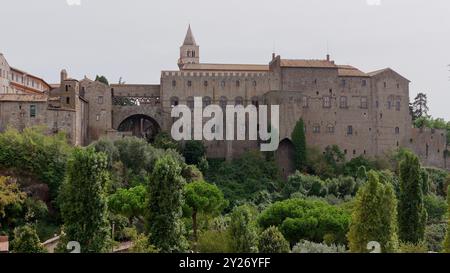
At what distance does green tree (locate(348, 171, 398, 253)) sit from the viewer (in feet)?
72.9

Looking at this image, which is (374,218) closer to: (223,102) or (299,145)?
(299,145)

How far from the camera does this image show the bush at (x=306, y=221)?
34.2 m

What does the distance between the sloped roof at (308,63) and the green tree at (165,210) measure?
32.4 metres

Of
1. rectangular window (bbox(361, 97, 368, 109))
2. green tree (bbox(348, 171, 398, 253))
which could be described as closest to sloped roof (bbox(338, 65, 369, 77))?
rectangular window (bbox(361, 97, 368, 109))

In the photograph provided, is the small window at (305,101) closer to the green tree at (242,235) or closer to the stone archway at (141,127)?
the stone archway at (141,127)

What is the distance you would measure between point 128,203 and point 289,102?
22244mm

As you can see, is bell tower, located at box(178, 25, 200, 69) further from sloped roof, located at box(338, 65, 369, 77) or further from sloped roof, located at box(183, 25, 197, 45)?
sloped roof, located at box(338, 65, 369, 77)

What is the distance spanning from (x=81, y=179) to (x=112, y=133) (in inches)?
1059

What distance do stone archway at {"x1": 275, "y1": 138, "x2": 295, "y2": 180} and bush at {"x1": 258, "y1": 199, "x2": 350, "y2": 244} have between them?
17.0m

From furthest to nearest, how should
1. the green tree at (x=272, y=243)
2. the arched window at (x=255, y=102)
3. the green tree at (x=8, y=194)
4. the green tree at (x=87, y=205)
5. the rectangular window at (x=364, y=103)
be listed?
the rectangular window at (x=364, y=103)
the arched window at (x=255, y=102)
the green tree at (x=8, y=194)
the green tree at (x=272, y=243)
the green tree at (x=87, y=205)

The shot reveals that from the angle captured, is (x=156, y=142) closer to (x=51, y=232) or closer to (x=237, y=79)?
(x=237, y=79)

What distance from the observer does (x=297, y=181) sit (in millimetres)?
50188

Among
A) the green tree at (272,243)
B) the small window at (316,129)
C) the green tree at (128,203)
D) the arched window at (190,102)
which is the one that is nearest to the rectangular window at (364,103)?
the small window at (316,129)
